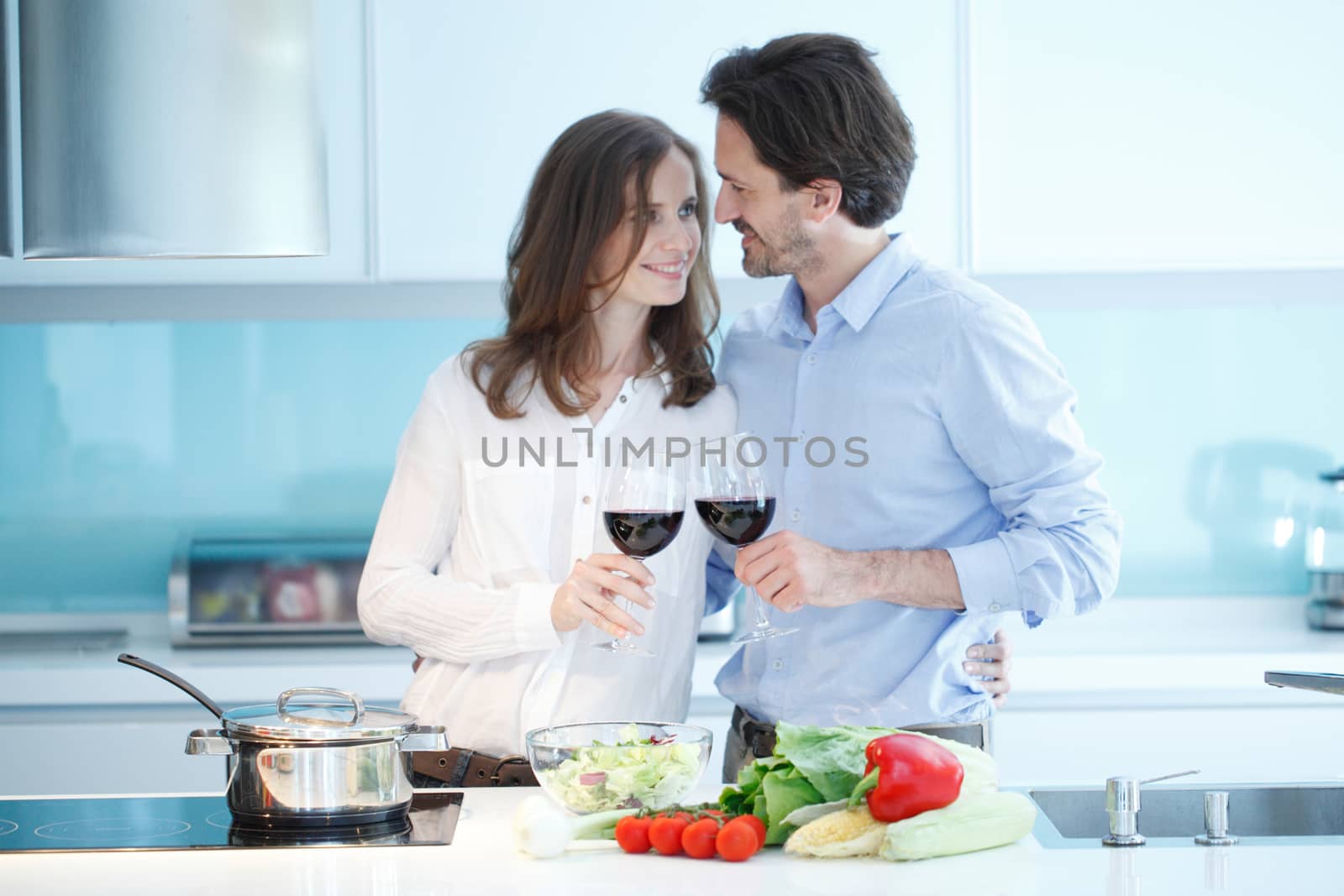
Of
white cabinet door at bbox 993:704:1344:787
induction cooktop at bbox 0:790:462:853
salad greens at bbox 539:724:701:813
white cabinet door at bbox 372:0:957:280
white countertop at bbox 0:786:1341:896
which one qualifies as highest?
white cabinet door at bbox 372:0:957:280

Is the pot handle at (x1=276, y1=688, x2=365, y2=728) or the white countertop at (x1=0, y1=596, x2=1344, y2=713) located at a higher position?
the pot handle at (x1=276, y1=688, x2=365, y2=728)

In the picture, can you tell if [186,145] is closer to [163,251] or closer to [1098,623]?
[163,251]

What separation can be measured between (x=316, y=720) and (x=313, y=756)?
35 millimetres

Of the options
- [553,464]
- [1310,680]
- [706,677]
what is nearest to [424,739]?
[553,464]

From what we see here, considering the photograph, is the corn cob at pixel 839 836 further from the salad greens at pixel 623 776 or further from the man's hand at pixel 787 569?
the man's hand at pixel 787 569

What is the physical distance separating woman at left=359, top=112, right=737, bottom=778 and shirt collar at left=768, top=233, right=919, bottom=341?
159 millimetres

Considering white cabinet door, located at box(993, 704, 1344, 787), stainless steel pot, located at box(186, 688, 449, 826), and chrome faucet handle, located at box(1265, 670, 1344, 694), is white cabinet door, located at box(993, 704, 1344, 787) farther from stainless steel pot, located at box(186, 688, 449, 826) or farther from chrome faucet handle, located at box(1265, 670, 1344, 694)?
stainless steel pot, located at box(186, 688, 449, 826)

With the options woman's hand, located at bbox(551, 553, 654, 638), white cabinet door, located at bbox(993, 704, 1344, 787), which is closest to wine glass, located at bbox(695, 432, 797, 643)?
woman's hand, located at bbox(551, 553, 654, 638)

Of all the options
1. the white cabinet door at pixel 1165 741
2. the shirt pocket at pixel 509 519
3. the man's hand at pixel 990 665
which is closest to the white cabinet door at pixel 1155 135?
the white cabinet door at pixel 1165 741

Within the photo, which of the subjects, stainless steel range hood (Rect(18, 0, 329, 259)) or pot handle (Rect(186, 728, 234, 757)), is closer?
pot handle (Rect(186, 728, 234, 757))

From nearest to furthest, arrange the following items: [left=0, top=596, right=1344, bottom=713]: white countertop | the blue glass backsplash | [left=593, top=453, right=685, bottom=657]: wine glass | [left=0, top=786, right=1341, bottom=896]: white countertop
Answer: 1. [left=0, top=786, right=1341, bottom=896]: white countertop
2. [left=593, top=453, right=685, bottom=657]: wine glass
3. [left=0, top=596, right=1344, bottom=713]: white countertop
4. the blue glass backsplash

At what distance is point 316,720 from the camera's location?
141 centimetres

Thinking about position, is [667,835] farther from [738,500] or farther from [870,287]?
[870,287]

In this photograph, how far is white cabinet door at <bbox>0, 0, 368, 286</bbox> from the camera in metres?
3.03
